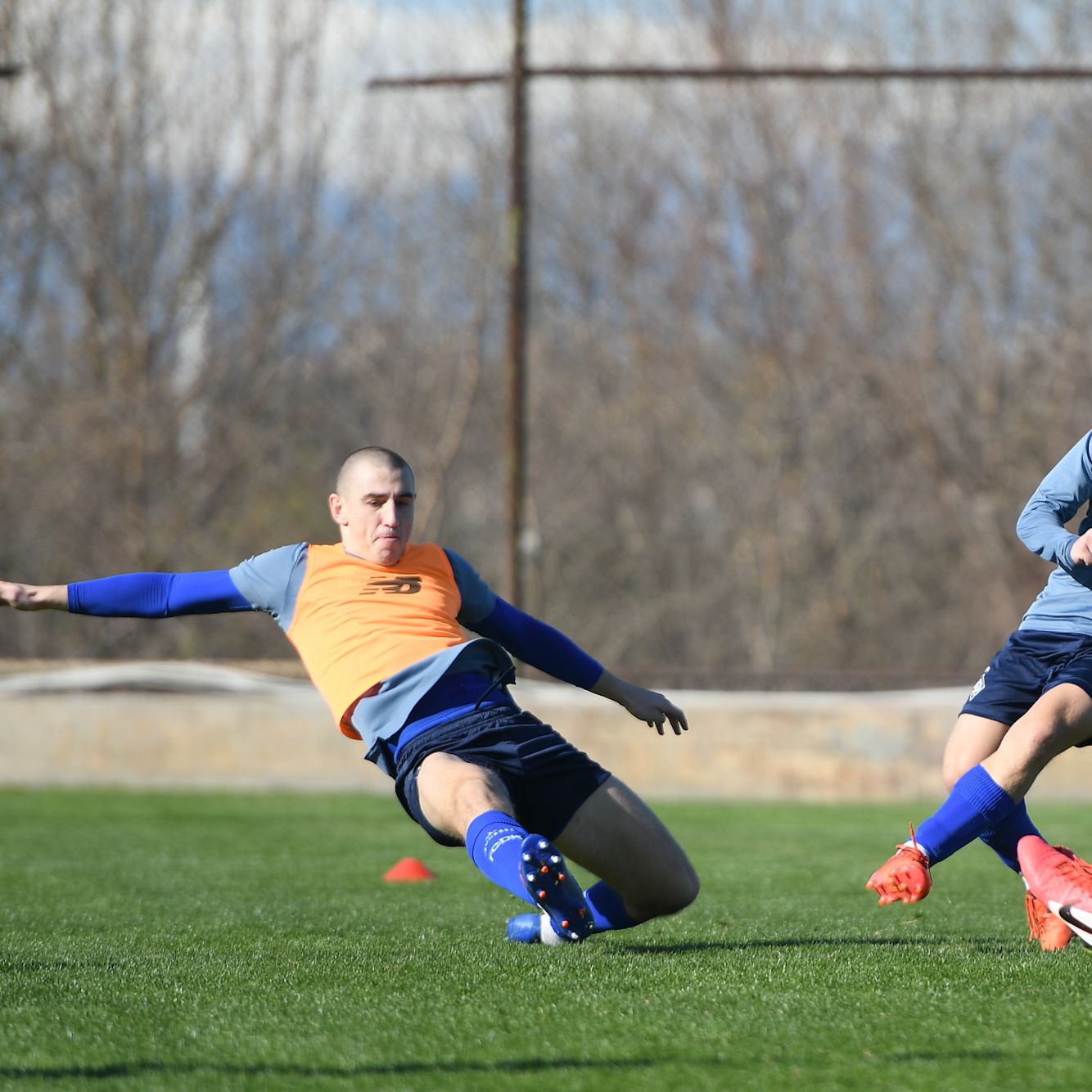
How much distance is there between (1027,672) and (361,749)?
9.21m

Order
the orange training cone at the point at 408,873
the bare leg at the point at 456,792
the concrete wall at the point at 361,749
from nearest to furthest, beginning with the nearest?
1. the bare leg at the point at 456,792
2. the orange training cone at the point at 408,873
3. the concrete wall at the point at 361,749

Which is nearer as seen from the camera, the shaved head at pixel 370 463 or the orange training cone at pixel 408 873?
the shaved head at pixel 370 463

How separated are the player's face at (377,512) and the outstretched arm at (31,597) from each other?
0.88 m

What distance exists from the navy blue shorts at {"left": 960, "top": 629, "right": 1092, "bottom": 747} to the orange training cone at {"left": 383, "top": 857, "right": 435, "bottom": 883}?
3.30m

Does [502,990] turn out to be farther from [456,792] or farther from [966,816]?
[966,816]

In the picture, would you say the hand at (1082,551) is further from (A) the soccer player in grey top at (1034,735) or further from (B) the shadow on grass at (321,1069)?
(B) the shadow on grass at (321,1069)

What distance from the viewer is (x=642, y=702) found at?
4883 mm

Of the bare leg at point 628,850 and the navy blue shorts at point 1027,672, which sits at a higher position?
the navy blue shorts at point 1027,672

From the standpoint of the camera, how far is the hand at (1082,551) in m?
4.36

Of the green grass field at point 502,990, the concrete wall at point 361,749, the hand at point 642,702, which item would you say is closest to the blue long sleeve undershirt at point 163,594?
the green grass field at point 502,990

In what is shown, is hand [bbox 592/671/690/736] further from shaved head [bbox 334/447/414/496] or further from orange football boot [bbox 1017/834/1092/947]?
orange football boot [bbox 1017/834/1092/947]

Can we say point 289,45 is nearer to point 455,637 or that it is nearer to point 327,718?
point 327,718

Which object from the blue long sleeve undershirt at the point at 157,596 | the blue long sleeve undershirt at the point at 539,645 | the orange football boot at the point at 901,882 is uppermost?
the blue long sleeve undershirt at the point at 157,596

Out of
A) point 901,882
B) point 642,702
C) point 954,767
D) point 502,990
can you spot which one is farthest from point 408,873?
point 502,990
